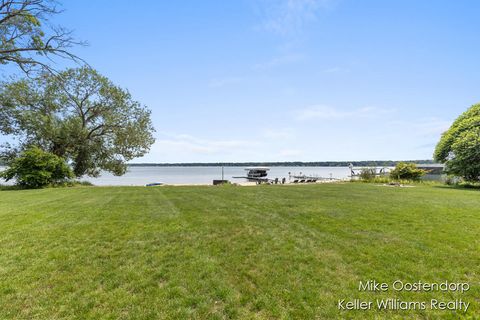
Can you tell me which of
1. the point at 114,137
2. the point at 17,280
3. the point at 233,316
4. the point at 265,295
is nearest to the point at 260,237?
the point at 265,295

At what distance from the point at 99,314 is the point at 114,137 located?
74.7 ft

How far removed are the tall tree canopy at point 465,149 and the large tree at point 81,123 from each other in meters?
27.4

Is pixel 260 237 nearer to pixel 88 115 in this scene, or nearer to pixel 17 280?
pixel 17 280

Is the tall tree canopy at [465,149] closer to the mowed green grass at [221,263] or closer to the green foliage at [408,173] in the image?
the green foliage at [408,173]

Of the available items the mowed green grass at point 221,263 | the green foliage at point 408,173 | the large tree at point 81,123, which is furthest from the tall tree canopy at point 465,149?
the large tree at point 81,123

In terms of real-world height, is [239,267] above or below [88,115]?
below

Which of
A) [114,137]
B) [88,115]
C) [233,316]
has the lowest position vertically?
[233,316]

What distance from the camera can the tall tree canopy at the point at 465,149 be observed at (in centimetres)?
1784

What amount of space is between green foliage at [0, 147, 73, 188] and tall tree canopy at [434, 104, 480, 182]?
31.7 meters

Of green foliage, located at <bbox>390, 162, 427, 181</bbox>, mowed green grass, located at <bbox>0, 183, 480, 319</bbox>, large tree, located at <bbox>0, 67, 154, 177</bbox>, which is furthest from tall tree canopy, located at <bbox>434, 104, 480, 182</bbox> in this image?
large tree, located at <bbox>0, 67, 154, 177</bbox>

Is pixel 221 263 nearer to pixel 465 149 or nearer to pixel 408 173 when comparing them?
pixel 465 149

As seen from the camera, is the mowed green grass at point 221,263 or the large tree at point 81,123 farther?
the large tree at point 81,123

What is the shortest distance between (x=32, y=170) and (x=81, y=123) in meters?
6.34

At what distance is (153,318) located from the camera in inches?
104
